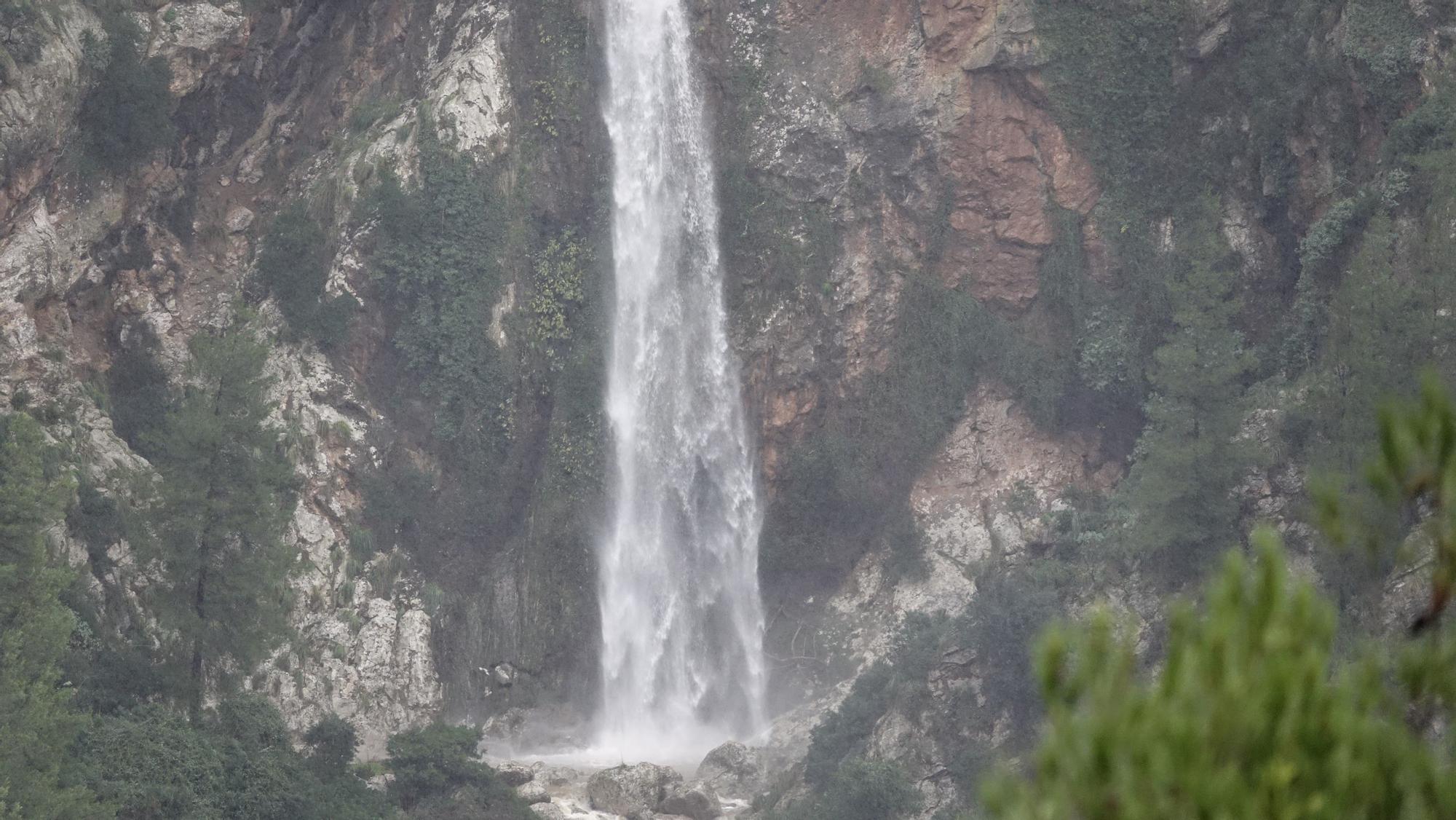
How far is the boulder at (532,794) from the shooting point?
31.3m

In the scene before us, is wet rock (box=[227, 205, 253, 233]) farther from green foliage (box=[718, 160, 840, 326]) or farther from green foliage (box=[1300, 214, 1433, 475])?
green foliage (box=[1300, 214, 1433, 475])

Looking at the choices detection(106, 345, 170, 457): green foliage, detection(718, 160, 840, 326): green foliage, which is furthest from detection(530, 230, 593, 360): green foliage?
detection(106, 345, 170, 457): green foliage

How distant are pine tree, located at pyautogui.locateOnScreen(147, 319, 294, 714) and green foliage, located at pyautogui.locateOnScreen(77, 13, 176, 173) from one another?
250 inches

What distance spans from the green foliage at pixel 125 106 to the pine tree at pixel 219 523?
6354mm

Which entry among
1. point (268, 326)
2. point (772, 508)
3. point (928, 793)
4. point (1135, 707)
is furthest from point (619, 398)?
point (1135, 707)

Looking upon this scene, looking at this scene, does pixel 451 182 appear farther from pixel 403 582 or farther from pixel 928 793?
pixel 928 793

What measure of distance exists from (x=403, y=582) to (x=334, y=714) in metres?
4.63

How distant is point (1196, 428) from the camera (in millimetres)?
31281

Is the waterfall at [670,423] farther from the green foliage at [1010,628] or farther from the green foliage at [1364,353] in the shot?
the green foliage at [1364,353]

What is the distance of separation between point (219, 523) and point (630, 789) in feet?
34.0

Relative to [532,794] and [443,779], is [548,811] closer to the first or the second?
[532,794]

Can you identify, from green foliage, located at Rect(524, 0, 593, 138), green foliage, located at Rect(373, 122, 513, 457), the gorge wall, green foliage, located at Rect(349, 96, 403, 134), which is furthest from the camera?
green foliage, located at Rect(524, 0, 593, 138)

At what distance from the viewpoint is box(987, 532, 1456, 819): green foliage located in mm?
5688

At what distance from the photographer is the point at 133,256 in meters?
36.7
